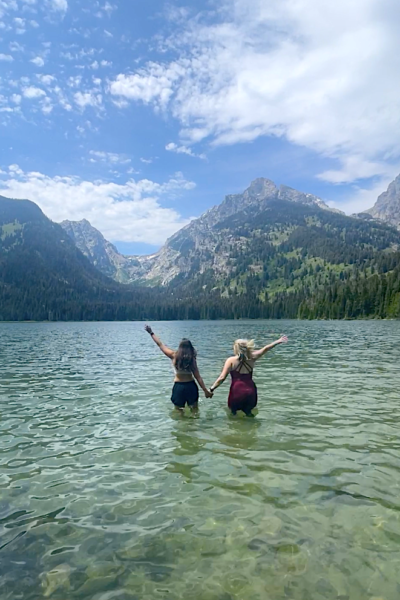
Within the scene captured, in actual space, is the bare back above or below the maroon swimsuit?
above

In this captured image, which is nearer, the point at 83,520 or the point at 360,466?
the point at 83,520

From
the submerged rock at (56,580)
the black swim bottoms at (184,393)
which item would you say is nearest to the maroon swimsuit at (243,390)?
the black swim bottoms at (184,393)

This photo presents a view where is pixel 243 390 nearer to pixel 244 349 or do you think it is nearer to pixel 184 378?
pixel 244 349

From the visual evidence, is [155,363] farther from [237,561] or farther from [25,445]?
[237,561]

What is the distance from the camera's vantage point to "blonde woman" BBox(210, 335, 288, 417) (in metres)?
16.8

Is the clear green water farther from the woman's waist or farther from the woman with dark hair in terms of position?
the woman's waist

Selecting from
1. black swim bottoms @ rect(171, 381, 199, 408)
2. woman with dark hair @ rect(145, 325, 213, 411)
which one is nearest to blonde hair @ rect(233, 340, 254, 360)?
woman with dark hair @ rect(145, 325, 213, 411)

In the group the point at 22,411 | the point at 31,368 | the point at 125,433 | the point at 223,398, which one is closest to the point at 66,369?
the point at 31,368

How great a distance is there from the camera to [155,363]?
4153 centimetres

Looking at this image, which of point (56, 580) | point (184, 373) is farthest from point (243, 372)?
point (56, 580)

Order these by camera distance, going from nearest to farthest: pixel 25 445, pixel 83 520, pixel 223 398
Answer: pixel 83 520 < pixel 25 445 < pixel 223 398

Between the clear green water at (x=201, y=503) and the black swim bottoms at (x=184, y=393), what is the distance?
770 millimetres

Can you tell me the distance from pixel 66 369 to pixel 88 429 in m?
21.9

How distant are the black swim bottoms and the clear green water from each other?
77cm
